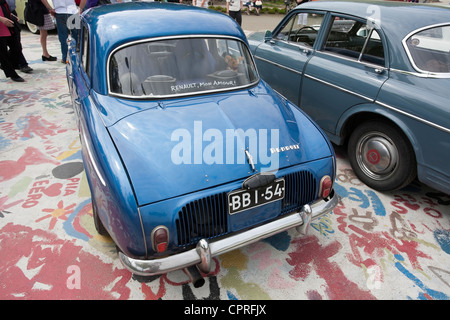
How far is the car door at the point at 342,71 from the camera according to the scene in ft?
10.5

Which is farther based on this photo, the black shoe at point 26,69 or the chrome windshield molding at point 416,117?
the black shoe at point 26,69

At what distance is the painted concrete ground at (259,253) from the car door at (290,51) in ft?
4.51

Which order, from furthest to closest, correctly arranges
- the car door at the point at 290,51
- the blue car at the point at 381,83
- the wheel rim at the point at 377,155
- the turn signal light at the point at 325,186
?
the car door at the point at 290,51, the wheel rim at the point at 377,155, the blue car at the point at 381,83, the turn signal light at the point at 325,186

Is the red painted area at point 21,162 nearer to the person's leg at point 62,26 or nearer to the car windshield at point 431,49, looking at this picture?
the person's leg at point 62,26

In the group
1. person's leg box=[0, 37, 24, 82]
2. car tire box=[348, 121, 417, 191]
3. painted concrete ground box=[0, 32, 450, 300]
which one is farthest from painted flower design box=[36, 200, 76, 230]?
person's leg box=[0, 37, 24, 82]

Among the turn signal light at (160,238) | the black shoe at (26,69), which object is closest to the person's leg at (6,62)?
the black shoe at (26,69)

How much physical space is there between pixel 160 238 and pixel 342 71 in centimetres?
276

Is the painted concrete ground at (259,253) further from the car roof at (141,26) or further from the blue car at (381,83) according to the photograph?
the car roof at (141,26)

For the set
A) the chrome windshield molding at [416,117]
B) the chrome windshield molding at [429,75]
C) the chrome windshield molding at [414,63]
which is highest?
the chrome windshield molding at [414,63]

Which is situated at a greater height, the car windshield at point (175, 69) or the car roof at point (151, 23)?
the car roof at point (151, 23)

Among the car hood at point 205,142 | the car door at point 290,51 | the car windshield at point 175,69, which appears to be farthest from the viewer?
the car door at point 290,51

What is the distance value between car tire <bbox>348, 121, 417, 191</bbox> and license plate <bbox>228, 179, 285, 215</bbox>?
1591 millimetres

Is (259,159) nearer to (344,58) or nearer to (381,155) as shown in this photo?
(381,155)

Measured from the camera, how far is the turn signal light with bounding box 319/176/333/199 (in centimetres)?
236
